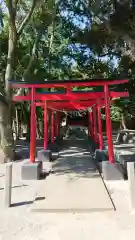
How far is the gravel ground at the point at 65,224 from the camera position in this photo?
4.12 meters

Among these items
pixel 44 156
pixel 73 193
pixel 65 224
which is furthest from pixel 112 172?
pixel 44 156

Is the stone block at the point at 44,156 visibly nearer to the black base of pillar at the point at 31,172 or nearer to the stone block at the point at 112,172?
the black base of pillar at the point at 31,172

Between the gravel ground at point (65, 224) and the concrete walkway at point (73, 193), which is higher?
the concrete walkway at point (73, 193)

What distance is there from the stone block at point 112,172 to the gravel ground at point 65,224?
1.77m

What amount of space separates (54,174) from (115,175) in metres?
1.98

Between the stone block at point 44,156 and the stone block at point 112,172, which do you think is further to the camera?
the stone block at point 44,156

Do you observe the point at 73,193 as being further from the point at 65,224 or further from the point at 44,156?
the point at 44,156

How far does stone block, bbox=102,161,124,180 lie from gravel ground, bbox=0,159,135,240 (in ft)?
5.80

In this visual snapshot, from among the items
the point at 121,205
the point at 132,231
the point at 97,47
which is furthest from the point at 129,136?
Answer: the point at 132,231

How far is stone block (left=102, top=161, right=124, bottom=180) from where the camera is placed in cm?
768

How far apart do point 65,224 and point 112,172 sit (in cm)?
351

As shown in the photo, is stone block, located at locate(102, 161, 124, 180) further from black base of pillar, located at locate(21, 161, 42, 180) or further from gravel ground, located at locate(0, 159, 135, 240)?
black base of pillar, located at locate(21, 161, 42, 180)

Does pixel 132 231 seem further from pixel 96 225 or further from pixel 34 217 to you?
pixel 34 217

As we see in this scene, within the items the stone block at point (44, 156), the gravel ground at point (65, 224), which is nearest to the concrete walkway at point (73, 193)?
the gravel ground at point (65, 224)
